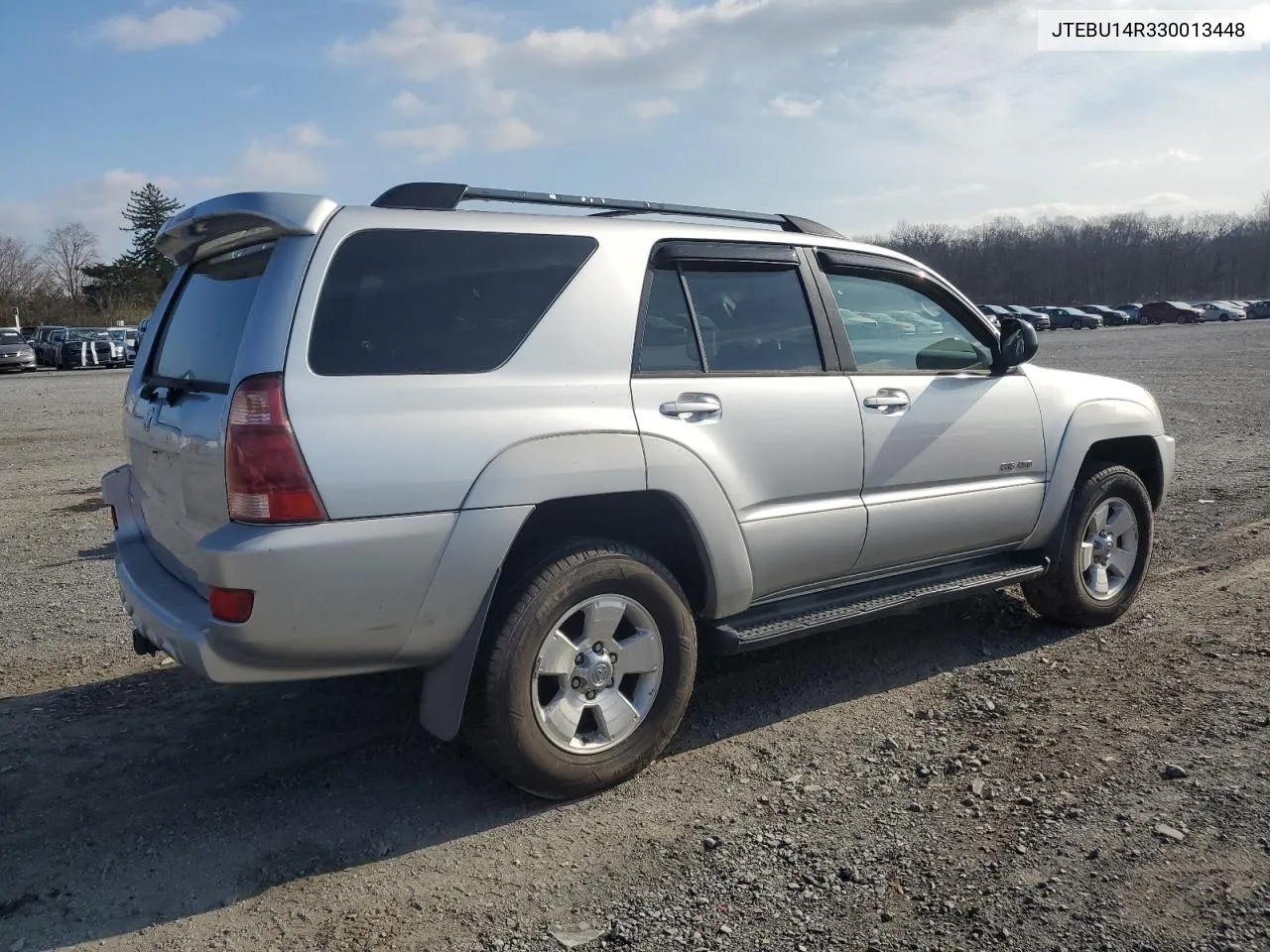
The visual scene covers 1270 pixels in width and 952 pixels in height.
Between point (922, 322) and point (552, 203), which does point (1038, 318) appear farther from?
point (552, 203)

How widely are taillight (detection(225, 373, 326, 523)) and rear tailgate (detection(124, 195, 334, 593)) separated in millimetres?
77

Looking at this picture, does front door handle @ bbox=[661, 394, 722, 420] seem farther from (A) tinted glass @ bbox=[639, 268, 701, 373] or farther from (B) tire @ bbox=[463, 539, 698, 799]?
(B) tire @ bbox=[463, 539, 698, 799]

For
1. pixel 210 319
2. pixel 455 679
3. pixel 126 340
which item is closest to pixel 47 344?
pixel 126 340

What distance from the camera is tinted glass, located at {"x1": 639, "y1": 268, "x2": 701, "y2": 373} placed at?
3.78 meters

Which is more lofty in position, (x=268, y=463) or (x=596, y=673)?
(x=268, y=463)

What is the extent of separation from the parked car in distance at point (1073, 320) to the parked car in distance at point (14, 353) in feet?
188

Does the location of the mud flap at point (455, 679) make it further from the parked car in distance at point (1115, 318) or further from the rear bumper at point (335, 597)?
the parked car in distance at point (1115, 318)

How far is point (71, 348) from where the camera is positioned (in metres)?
38.6

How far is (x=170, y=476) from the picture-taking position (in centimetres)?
347

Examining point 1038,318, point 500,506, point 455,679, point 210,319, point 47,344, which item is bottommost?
point 455,679

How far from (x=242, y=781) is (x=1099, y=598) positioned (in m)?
4.08

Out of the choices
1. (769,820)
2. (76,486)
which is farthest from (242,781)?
(76,486)

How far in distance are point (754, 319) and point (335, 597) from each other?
2.00 meters

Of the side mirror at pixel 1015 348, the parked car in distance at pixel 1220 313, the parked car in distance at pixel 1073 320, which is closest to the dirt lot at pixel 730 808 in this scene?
the side mirror at pixel 1015 348
